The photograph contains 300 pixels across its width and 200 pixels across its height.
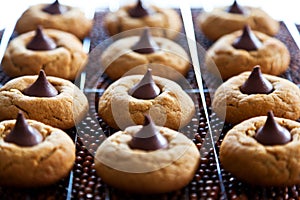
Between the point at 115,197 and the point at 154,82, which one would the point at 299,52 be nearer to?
the point at 154,82

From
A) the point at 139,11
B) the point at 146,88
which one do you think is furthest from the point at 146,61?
the point at 139,11

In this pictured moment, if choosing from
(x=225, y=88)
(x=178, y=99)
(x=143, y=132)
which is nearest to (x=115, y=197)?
(x=143, y=132)

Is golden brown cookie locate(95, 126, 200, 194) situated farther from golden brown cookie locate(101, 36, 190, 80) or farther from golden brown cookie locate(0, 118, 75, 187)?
golden brown cookie locate(101, 36, 190, 80)

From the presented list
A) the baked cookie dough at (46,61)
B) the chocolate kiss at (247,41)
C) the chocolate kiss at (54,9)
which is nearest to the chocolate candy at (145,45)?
the baked cookie dough at (46,61)

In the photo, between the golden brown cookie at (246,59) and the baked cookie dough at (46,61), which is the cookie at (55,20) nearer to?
the baked cookie dough at (46,61)

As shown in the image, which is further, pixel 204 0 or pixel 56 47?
pixel 204 0

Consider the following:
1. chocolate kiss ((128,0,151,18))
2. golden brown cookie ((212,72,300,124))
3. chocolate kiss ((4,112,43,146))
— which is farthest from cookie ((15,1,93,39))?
chocolate kiss ((4,112,43,146))
